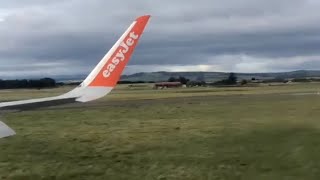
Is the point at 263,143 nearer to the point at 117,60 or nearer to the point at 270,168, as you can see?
the point at 270,168

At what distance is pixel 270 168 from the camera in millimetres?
4203

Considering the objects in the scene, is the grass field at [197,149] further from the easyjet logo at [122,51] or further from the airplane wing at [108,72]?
the easyjet logo at [122,51]

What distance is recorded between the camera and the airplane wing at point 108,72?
9609 mm

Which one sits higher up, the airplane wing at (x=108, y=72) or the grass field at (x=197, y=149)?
the airplane wing at (x=108, y=72)

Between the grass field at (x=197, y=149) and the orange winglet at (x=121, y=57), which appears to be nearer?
the grass field at (x=197, y=149)

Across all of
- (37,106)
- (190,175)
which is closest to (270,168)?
(190,175)

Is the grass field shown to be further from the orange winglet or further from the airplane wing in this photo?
the orange winglet

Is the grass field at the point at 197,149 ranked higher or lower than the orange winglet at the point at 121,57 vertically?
lower

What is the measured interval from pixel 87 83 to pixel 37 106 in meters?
1.37

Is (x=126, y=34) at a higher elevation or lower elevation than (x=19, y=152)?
higher

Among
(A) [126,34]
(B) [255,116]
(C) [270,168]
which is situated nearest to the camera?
(C) [270,168]

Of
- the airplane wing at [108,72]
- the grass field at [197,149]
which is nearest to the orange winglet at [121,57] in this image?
the airplane wing at [108,72]

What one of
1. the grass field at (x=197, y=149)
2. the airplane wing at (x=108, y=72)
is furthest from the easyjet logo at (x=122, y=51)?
the grass field at (x=197, y=149)

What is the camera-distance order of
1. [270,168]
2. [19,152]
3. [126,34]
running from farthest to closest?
[19,152] < [126,34] < [270,168]
